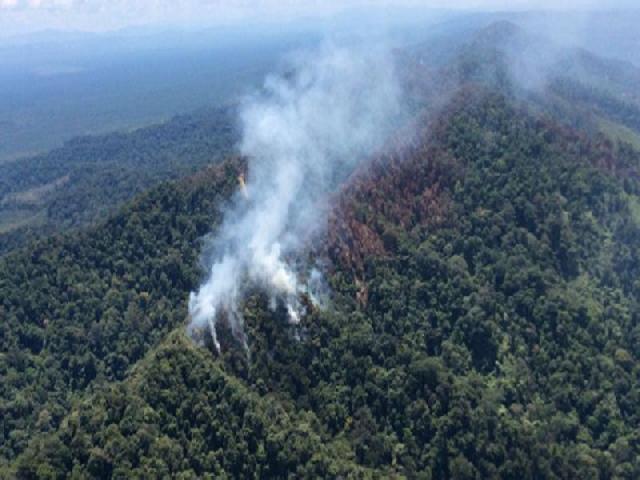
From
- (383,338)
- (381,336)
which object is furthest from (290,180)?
(383,338)

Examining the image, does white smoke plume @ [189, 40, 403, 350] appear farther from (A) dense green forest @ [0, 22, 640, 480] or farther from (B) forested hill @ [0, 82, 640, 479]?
(B) forested hill @ [0, 82, 640, 479]

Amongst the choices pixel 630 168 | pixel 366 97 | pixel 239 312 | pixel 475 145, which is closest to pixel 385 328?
pixel 239 312

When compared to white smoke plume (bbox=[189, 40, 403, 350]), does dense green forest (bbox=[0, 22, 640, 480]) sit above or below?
below

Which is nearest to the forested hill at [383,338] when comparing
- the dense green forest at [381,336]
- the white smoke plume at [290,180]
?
the dense green forest at [381,336]

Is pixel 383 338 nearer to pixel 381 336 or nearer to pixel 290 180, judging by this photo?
pixel 381 336

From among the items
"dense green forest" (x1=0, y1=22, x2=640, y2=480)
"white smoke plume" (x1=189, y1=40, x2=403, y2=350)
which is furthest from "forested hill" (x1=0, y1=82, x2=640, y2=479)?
"white smoke plume" (x1=189, y1=40, x2=403, y2=350)

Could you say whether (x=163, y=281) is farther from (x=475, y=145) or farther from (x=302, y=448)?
(x=475, y=145)

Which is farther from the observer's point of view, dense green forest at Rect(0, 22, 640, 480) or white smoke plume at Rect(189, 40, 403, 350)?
white smoke plume at Rect(189, 40, 403, 350)
